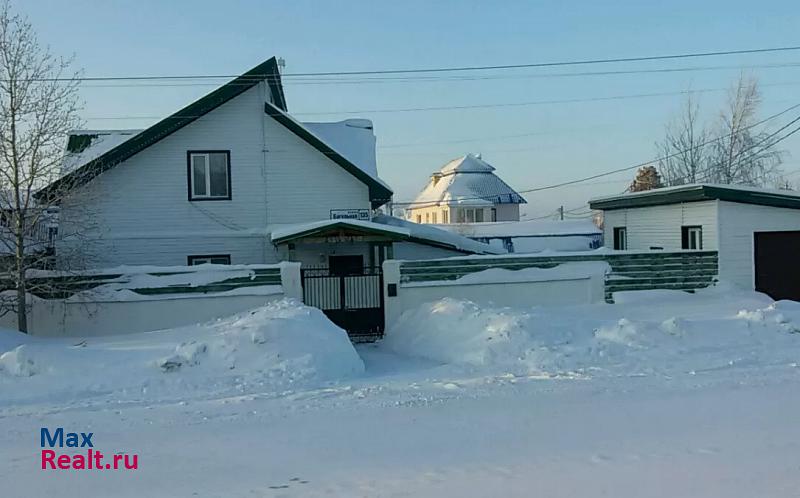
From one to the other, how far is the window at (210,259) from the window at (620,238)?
12.1 meters

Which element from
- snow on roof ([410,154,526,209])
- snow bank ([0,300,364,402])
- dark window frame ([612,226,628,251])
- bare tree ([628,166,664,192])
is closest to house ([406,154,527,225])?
snow on roof ([410,154,526,209])

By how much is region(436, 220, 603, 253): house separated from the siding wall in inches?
855

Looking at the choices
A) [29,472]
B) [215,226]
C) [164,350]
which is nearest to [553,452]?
[29,472]

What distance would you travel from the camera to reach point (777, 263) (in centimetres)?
1722

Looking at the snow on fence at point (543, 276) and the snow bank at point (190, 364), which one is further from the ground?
the snow on fence at point (543, 276)

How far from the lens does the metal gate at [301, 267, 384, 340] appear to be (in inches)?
617

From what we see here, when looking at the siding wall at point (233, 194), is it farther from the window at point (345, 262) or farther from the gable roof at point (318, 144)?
the window at point (345, 262)

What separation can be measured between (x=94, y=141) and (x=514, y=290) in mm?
13744

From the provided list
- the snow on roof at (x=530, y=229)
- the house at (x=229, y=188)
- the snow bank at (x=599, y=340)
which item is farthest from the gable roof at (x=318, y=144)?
the snow on roof at (x=530, y=229)

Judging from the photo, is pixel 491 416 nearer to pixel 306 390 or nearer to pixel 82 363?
pixel 306 390

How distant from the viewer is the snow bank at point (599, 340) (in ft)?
35.9

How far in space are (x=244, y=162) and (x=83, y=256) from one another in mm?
5532

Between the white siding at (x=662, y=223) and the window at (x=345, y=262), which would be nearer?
the white siding at (x=662, y=223)

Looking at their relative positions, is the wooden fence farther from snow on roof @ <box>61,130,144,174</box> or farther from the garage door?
snow on roof @ <box>61,130,144,174</box>
